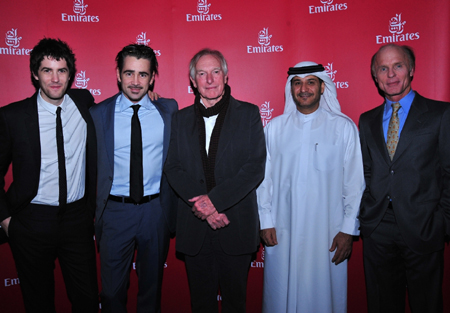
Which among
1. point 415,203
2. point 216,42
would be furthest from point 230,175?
point 216,42

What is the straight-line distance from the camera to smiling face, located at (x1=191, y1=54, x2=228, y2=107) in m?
2.33

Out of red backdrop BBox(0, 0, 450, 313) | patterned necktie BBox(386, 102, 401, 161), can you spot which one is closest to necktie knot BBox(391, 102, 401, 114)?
patterned necktie BBox(386, 102, 401, 161)

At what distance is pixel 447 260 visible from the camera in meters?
2.87

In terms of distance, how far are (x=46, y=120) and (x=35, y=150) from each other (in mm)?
241

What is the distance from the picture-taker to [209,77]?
91.4 inches

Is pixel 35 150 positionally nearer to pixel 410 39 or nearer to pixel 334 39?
pixel 334 39

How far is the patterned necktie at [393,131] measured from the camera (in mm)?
2283

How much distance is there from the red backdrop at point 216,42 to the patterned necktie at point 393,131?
694 millimetres

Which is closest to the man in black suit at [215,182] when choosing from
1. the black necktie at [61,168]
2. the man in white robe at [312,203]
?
the man in white robe at [312,203]

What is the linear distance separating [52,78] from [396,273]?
3.00 m

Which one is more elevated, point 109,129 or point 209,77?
point 209,77

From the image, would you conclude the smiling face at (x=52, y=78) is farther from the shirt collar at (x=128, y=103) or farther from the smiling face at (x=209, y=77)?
the smiling face at (x=209, y=77)

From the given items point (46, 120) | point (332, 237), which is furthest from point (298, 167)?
point (46, 120)

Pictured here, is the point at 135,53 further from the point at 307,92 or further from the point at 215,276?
the point at 215,276
